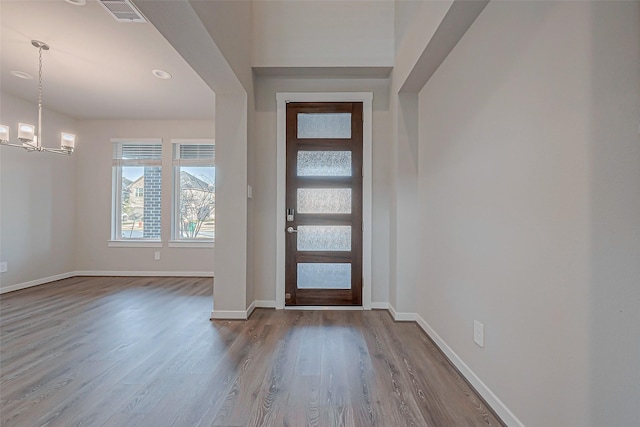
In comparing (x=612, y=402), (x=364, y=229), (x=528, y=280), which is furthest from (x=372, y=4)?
(x=612, y=402)

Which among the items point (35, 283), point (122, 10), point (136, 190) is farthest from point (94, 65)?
point (35, 283)

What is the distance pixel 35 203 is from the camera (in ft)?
14.7

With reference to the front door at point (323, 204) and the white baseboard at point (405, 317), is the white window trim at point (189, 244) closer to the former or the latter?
the front door at point (323, 204)

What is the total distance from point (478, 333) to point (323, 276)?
1.85 m

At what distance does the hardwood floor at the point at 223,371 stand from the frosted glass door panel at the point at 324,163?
155 centimetres

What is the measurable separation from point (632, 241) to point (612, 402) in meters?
0.52

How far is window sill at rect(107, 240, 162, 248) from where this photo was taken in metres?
5.16

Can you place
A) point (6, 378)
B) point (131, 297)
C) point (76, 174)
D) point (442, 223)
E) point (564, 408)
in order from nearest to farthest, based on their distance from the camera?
point (564, 408) → point (6, 378) → point (442, 223) → point (131, 297) → point (76, 174)

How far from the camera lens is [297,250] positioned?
338 centimetres

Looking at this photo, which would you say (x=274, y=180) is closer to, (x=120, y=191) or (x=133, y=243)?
(x=133, y=243)

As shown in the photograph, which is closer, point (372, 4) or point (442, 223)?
point (442, 223)

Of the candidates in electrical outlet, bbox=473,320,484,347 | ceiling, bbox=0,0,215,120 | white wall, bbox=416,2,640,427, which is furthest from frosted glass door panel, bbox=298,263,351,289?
ceiling, bbox=0,0,215,120

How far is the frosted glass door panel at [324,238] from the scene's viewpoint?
339 cm

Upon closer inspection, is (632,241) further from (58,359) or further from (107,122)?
(107,122)
